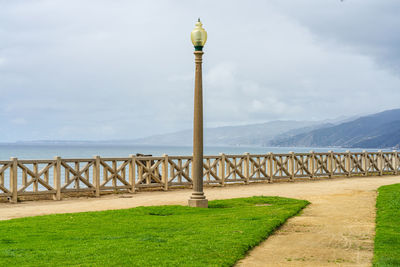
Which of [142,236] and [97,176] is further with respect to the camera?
[97,176]

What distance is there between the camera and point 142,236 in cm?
997

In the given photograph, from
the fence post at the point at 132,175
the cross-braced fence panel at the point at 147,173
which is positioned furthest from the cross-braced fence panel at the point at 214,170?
the fence post at the point at 132,175

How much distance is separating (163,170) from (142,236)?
11904 millimetres

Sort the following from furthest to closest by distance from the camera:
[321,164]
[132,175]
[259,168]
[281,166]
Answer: [321,164], [281,166], [259,168], [132,175]

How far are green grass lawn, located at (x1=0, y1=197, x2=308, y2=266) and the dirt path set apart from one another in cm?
40

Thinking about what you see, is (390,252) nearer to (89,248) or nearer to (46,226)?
(89,248)

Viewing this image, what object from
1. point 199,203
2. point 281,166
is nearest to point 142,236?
point 199,203

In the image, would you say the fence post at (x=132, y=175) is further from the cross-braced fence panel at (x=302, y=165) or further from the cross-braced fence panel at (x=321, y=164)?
the cross-braced fence panel at (x=321, y=164)

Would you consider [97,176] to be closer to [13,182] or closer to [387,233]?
[13,182]

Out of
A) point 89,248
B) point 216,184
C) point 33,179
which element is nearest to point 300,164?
point 216,184

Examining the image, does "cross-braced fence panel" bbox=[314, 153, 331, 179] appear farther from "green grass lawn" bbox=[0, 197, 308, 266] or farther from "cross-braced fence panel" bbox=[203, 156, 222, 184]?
"green grass lawn" bbox=[0, 197, 308, 266]

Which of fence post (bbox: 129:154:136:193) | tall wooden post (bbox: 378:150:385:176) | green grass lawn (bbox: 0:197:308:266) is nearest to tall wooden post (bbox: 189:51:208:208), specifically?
green grass lawn (bbox: 0:197:308:266)

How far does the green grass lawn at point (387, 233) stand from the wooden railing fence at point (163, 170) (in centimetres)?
882

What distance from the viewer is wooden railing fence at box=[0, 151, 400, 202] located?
60.4 feet
